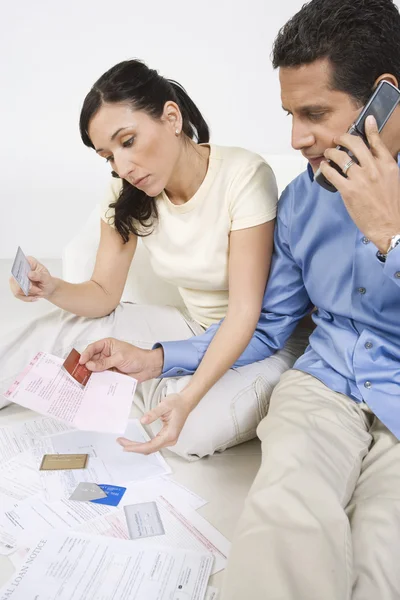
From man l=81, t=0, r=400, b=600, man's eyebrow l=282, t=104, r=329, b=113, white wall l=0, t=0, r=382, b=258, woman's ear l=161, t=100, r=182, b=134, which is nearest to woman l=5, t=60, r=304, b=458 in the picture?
woman's ear l=161, t=100, r=182, b=134

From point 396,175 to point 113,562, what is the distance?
0.94m

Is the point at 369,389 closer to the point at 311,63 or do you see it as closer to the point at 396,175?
the point at 396,175

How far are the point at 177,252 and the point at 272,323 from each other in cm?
34

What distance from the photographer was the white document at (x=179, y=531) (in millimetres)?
1296

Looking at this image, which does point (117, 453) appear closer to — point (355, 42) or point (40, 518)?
point (40, 518)

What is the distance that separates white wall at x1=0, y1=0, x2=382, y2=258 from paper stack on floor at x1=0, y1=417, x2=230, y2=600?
77.7 inches

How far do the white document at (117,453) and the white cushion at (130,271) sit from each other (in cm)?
54

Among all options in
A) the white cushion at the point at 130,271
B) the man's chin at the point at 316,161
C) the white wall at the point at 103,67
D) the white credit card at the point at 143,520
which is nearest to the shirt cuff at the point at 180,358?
the white credit card at the point at 143,520

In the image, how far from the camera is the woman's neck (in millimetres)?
1668

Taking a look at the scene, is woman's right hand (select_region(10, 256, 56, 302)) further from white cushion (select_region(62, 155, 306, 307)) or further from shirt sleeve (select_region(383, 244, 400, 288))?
shirt sleeve (select_region(383, 244, 400, 288))

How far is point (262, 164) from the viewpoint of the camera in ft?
5.45

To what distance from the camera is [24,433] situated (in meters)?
1.72

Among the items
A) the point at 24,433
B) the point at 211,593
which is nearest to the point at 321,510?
the point at 211,593

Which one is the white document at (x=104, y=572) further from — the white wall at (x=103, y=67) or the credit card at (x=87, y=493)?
the white wall at (x=103, y=67)
